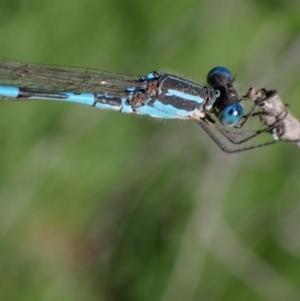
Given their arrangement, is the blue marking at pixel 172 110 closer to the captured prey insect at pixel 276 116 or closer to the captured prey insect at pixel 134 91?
the captured prey insect at pixel 134 91

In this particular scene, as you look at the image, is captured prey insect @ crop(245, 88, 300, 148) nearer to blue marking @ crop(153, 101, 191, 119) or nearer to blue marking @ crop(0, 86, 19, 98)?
blue marking @ crop(153, 101, 191, 119)

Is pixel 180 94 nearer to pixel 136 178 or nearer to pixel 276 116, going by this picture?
pixel 276 116

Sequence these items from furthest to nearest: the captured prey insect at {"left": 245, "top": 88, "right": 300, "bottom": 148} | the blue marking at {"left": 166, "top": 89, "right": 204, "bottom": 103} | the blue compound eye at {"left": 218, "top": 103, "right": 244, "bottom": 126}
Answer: the blue marking at {"left": 166, "top": 89, "right": 204, "bottom": 103}
the blue compound eye at {"left": 218, "top": 103, "right": 244, "bottom": 126}
the captured prey insect at {"left": 245, "top": 88, "right": 300, "bottom": 148}

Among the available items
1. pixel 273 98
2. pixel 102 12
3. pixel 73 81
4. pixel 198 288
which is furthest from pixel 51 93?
pixel 198 288

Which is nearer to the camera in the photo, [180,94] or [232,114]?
[232,114]

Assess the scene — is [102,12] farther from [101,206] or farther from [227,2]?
[101,206]

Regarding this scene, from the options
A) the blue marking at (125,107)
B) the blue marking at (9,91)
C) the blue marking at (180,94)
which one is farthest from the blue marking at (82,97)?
the blue marking at (180,94)

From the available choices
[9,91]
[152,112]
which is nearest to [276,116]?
[152,112]

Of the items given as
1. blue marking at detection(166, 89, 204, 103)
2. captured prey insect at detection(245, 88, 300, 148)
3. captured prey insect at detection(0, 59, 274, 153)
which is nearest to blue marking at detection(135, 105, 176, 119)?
captured prey insect at detection(0, 59, 274, 153)
